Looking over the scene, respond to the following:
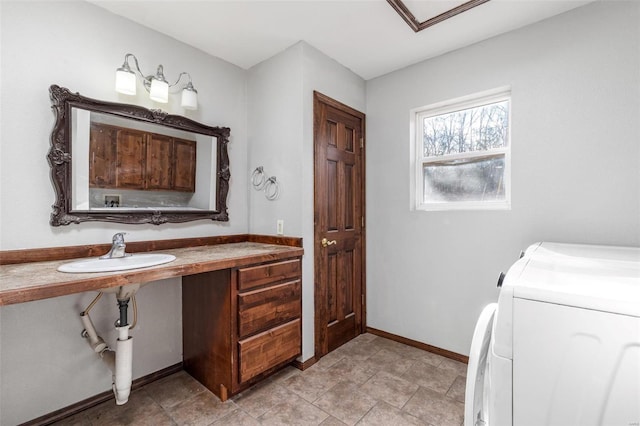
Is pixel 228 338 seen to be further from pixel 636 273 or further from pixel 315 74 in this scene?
pixel 315 74

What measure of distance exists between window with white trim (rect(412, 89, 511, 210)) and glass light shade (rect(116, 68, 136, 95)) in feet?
7.23

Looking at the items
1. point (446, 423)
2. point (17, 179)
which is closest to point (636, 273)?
point (446, 423)

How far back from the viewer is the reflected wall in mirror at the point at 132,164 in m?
1.69

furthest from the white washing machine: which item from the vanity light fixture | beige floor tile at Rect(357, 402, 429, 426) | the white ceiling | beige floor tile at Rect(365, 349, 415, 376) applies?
the vanity light fixture

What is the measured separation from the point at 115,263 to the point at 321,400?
1.50m

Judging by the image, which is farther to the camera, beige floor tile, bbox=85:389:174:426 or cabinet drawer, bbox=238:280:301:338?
cabinet drawer, bbox=238:280:301:338

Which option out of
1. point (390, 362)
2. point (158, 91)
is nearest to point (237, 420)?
point (390, 362)

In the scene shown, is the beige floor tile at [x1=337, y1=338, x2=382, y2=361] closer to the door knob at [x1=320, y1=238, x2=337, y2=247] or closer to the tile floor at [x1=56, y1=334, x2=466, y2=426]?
the tile floor at [x1=56, y1=334, x2=466, y2=426]

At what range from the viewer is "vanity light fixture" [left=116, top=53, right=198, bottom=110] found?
1.83 meters

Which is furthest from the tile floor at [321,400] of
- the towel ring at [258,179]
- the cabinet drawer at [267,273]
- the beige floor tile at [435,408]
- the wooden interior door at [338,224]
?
the towel ring at [258,179]

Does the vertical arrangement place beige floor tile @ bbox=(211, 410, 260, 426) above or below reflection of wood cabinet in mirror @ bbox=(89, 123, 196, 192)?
below

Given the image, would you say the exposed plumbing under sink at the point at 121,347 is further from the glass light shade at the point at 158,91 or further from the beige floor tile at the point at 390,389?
the beige floor tile at the point at 390,389

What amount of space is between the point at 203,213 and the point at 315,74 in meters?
1.44

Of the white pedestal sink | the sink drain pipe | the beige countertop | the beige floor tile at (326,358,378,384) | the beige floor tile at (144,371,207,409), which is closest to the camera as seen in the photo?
the beige countertop
